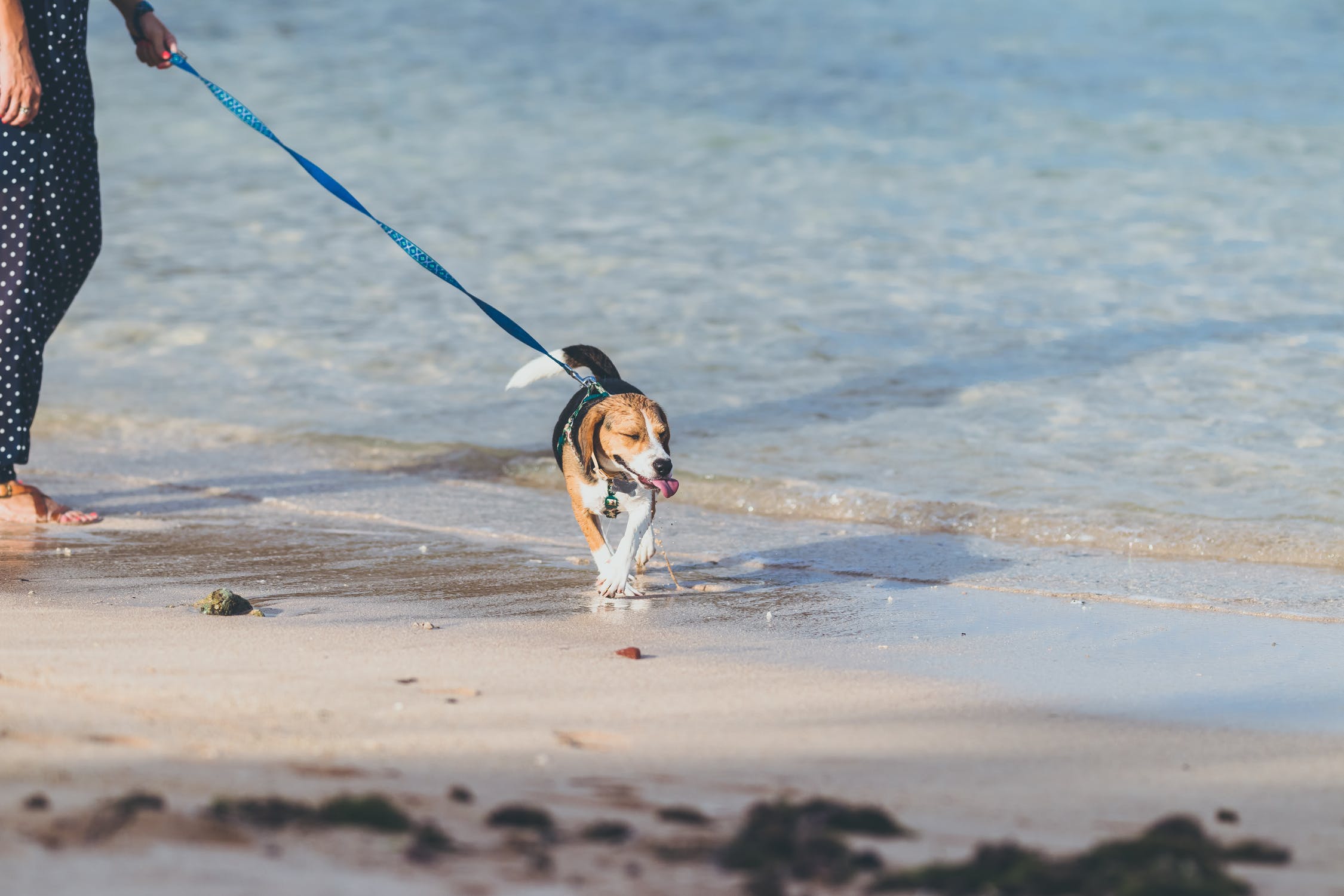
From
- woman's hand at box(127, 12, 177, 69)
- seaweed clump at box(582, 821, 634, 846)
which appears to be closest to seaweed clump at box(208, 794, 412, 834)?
seaweed clump at box(582, 821, 634, 846)

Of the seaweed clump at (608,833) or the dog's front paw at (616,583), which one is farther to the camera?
the dog's front paw at (616,583)

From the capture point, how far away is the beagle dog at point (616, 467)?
4070mm

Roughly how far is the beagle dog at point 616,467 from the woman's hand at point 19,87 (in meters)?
1.87

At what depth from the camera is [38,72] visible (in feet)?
14.8

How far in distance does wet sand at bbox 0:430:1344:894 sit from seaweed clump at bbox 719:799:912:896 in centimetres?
5

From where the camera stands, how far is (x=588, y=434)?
418 centimetres

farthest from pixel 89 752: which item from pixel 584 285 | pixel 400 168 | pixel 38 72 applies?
pixel 400 168

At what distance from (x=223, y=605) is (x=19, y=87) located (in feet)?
5.96

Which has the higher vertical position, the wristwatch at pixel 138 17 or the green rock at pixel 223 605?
the wristwatch at pixel 138 17

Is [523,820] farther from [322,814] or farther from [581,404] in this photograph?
[581,404]

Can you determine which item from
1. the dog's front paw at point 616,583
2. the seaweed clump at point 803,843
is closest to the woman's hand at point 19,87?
the dog's front paw at point 616,583

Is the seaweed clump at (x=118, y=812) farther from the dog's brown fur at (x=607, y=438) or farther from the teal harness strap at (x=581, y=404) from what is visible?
the teal harness strap at (x=581, y=404)

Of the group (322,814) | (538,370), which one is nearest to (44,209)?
(538,370)

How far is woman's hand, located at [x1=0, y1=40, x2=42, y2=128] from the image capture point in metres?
4.35
